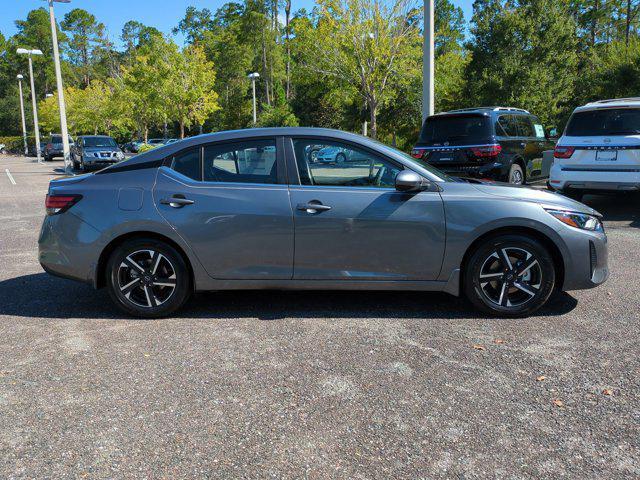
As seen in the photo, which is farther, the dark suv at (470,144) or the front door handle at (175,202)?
the dark suv at (470,144)

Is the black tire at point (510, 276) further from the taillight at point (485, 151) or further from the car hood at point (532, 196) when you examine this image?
the taillight at point (485, 151)

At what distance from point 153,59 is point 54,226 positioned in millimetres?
31633

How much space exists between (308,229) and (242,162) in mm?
808

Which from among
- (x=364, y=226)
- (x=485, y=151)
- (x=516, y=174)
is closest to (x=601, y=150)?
(x=485, y=151)

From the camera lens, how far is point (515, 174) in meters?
11.4

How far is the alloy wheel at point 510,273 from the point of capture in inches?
182

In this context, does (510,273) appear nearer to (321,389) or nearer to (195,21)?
(321,389)

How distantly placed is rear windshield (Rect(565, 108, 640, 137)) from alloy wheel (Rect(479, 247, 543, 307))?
5607mm

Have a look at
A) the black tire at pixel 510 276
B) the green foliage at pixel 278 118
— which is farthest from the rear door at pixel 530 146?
the green foliage at pixel 278 118

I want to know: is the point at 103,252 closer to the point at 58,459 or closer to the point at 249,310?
the point at 249,310

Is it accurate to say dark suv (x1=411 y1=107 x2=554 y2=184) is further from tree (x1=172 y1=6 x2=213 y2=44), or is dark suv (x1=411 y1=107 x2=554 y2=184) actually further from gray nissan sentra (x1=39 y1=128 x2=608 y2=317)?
tree (x1=172 y1=6 x2=213 y2=44)

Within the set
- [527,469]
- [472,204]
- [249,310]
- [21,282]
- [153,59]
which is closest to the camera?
[527,469]

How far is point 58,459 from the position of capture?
2.73 metres

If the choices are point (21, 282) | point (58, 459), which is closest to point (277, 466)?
point (58, 459)
